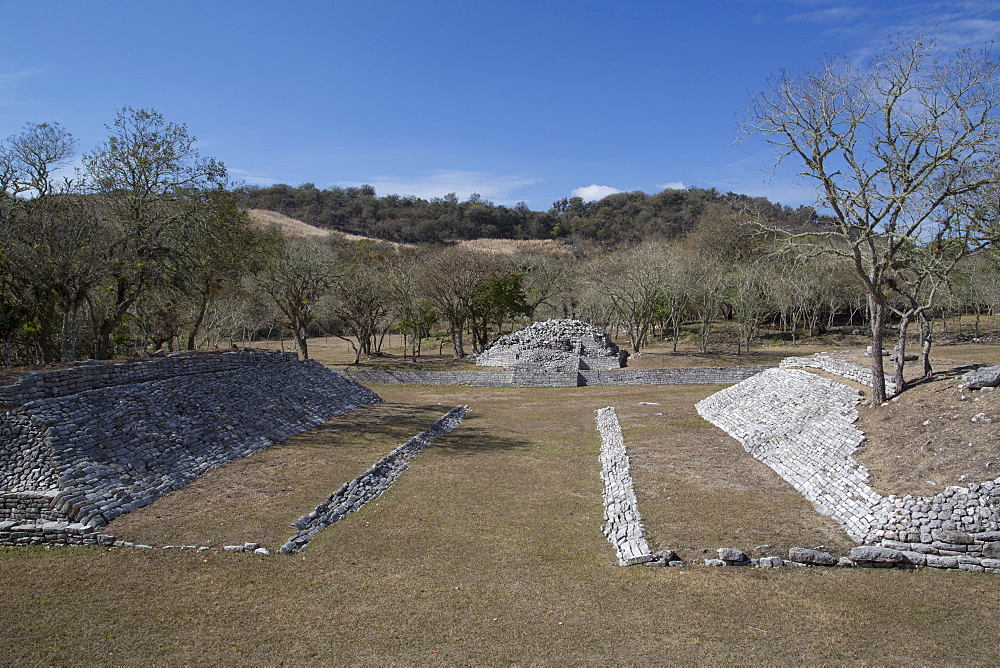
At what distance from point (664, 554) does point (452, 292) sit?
1480 inches

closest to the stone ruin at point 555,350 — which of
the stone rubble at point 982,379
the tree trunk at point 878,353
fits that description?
the tree trunk at point 878,353

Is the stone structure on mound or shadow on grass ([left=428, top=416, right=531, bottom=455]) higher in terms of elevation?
the stone structure on mound

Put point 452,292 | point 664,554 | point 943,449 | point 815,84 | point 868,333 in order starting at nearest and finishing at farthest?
point 664,554, point 943,449, point 815,84, point 452,292, point 868,333

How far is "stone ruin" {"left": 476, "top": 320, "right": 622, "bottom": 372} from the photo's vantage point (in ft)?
127

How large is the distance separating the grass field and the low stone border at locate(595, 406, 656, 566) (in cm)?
27

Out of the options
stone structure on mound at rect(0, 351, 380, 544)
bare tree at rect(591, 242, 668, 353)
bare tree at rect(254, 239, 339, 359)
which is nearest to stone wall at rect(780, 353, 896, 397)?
bare tree at rect(591, 242, 668, 353)

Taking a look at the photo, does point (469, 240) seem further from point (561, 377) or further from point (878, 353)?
point (878, 353)

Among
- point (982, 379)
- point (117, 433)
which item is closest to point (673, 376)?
point (982, 379)

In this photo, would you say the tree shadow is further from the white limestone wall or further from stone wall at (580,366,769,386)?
stone wall at (580,366,769,386)

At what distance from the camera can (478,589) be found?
29.5ft

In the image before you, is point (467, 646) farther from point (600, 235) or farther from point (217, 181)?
point (600, 235)

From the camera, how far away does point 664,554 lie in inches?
389

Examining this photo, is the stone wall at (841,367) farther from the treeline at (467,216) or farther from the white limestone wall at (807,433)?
the treeline at (467,216)

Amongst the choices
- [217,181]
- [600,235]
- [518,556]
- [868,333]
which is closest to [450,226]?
[600,235]
